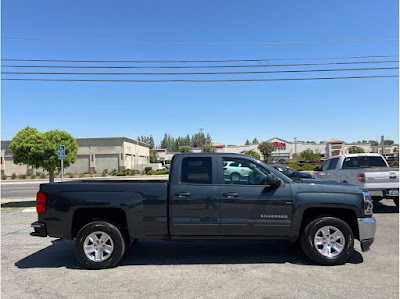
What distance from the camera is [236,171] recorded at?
18.2ft

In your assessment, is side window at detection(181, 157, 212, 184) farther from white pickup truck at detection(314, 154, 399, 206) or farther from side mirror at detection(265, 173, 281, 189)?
white pickup truck at detection(314, 154, 399, 206)

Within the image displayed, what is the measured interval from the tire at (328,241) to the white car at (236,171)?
1.33 meters

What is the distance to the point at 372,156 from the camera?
1120cm

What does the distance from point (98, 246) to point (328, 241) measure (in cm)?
381

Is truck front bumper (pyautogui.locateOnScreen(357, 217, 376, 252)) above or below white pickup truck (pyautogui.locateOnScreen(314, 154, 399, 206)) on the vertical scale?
below

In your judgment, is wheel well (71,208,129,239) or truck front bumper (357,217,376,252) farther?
wheel well (71,208,129,239)

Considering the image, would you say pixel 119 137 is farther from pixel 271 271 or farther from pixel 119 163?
pixel 271 271

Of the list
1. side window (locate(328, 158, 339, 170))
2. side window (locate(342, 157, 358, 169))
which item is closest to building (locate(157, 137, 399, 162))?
side window (locate(328, 158, 339, 170))

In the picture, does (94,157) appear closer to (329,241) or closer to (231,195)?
(231,195)

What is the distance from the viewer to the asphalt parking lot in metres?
4.23

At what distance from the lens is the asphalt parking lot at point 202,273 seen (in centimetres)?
423

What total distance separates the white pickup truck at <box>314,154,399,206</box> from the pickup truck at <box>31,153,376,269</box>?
4.73 metres

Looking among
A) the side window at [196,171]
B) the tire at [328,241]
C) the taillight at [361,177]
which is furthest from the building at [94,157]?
the tire at [328,241]

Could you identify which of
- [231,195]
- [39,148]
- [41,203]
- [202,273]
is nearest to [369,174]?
[231,195]
